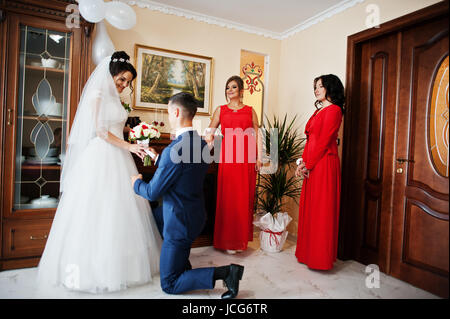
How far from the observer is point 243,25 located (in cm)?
383

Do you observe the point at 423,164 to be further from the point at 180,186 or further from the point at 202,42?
the point at 202,42

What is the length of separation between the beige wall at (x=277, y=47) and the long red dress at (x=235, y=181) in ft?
2.18

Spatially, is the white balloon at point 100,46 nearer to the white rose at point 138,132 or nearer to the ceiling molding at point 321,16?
the white rose at point 138,132

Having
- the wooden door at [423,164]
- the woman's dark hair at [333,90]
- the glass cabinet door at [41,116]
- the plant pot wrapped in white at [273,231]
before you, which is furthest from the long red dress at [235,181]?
the glass cabinet door at [41,116]

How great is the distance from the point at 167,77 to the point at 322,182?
6.76ft

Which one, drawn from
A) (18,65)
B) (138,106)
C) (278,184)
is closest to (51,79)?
(18,65)

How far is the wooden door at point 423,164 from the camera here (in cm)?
232

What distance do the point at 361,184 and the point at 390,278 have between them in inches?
34.6

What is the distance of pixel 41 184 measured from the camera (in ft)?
8.60

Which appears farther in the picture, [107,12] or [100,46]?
[100,46]

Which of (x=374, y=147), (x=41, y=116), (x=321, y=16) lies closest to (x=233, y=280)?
(x=374, y=147)

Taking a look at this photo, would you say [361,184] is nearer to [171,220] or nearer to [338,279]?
[338,279]

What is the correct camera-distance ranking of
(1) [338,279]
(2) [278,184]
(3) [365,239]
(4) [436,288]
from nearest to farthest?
(4) [436,288] < (1) [338,279] < (3) [365,239] < (2) [278,184]

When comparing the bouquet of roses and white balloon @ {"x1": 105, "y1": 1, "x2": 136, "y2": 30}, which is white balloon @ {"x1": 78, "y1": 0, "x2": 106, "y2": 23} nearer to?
white balloon @ {"x1": 105, "y1": 1, "x2": 136, "y2": 30}
